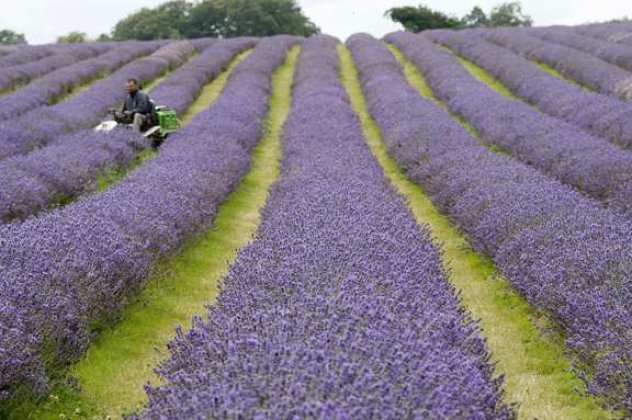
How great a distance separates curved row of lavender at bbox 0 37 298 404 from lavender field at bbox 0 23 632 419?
0.02 meters

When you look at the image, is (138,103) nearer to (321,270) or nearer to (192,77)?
(192,77)

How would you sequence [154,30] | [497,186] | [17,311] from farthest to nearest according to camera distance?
[154,30]
[497,186]
[17,311]

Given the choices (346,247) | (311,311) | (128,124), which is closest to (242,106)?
(128,124)

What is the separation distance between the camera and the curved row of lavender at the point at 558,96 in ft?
39.7

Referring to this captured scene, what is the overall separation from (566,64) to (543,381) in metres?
16.5

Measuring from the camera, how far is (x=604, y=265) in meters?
5.14

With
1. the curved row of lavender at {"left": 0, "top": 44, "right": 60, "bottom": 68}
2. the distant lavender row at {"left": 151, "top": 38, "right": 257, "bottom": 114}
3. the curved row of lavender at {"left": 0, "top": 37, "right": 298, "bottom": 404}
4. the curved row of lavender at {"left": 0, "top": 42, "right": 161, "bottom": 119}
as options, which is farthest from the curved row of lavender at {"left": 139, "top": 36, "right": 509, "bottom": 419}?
the curved row of lavender at {"left": 0, "top": 44, "right": 60, "bottom": 68}

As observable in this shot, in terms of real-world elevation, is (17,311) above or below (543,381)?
above

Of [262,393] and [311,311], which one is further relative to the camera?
[311,311]

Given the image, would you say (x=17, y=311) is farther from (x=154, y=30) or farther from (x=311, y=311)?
(x=154, y=30)

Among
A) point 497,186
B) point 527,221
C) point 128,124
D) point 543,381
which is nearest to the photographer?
point 543,381

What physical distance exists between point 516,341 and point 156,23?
49870 mm

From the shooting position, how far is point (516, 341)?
575 centimetres

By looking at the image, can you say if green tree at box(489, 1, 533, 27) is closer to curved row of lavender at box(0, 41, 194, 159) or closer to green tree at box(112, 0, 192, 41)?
green tree at box(112, 0, 192, 41)
